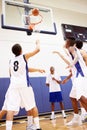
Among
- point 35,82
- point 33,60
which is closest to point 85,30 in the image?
point 33,60

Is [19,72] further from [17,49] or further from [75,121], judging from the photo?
[75,121]

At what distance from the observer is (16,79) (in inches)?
144

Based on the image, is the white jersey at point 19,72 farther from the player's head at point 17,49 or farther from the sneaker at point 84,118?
the sneaker at point 84,118

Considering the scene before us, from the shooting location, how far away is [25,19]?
19.8ft

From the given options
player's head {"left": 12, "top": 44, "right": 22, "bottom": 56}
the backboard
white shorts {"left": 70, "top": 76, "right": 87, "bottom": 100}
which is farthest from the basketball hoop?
white shorts {"left": 70, "top": 76, "right": 87, "bottom": 100}

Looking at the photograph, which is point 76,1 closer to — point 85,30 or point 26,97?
point 85,30

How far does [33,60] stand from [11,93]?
176 inches

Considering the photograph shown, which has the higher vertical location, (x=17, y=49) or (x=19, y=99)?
(x=17, y=49)

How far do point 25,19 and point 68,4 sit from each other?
356 centimetres

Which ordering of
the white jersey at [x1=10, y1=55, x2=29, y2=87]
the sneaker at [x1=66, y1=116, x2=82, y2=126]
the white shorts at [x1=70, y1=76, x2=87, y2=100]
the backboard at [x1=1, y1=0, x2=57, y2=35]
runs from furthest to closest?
the backboard at [x1=1, y1=0, x2=57, y2=35] < the sneaker at [x1=66, y1=116, x2=82, y2=126] < the white shorts at [x1=70, y1=76, x2=87, y2=100] < the white jersey at [x1=10, y1=55, x2=29, y2=87]

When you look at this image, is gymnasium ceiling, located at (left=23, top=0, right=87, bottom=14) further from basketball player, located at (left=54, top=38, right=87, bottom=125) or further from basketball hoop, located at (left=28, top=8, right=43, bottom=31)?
basketball player, located at (left=54, top=38, right=87, bottom=125)

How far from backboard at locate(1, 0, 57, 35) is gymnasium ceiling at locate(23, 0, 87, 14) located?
2.00 m

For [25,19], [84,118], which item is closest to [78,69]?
[84,118]

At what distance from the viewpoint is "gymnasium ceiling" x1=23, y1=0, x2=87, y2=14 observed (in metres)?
8.42
